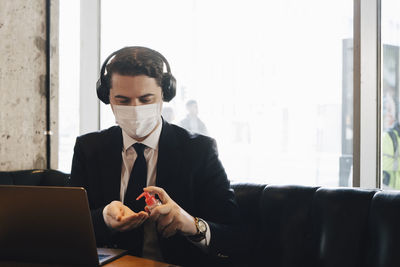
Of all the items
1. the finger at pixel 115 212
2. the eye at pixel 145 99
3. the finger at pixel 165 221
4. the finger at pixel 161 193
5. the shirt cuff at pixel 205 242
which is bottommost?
the shirt cuff at pixel 205 242

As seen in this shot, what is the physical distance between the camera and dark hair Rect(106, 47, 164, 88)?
60.8 inches

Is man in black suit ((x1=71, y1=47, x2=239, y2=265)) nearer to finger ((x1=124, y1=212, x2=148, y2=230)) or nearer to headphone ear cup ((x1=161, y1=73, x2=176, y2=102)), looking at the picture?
headphone ear cup ((x1=161, y1=73, x2=176, y2=102))

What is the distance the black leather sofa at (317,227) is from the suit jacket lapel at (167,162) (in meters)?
0.33

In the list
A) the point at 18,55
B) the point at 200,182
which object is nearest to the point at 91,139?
the point at 200,182

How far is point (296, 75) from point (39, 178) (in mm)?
1662

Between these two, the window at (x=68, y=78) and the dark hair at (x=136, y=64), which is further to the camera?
the window at (x=68, y=78)

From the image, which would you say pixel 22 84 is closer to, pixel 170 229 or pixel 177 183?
pixel 177 183

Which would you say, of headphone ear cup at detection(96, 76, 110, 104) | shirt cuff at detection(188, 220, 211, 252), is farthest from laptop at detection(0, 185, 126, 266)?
headphone ear cup at detection(96, 76, 110, 104)

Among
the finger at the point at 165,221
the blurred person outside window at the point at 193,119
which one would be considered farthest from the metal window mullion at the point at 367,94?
the finger at the point at 165,221

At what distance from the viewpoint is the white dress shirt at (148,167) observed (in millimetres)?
1540

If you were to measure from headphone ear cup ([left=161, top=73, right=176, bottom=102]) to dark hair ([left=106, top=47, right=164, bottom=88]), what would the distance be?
0.02m

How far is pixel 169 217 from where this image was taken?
51.3 inches

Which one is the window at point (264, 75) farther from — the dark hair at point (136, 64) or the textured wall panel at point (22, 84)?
the dark hair at point (136, 64)

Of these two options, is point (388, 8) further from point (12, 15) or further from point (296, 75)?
point (12, 15)
